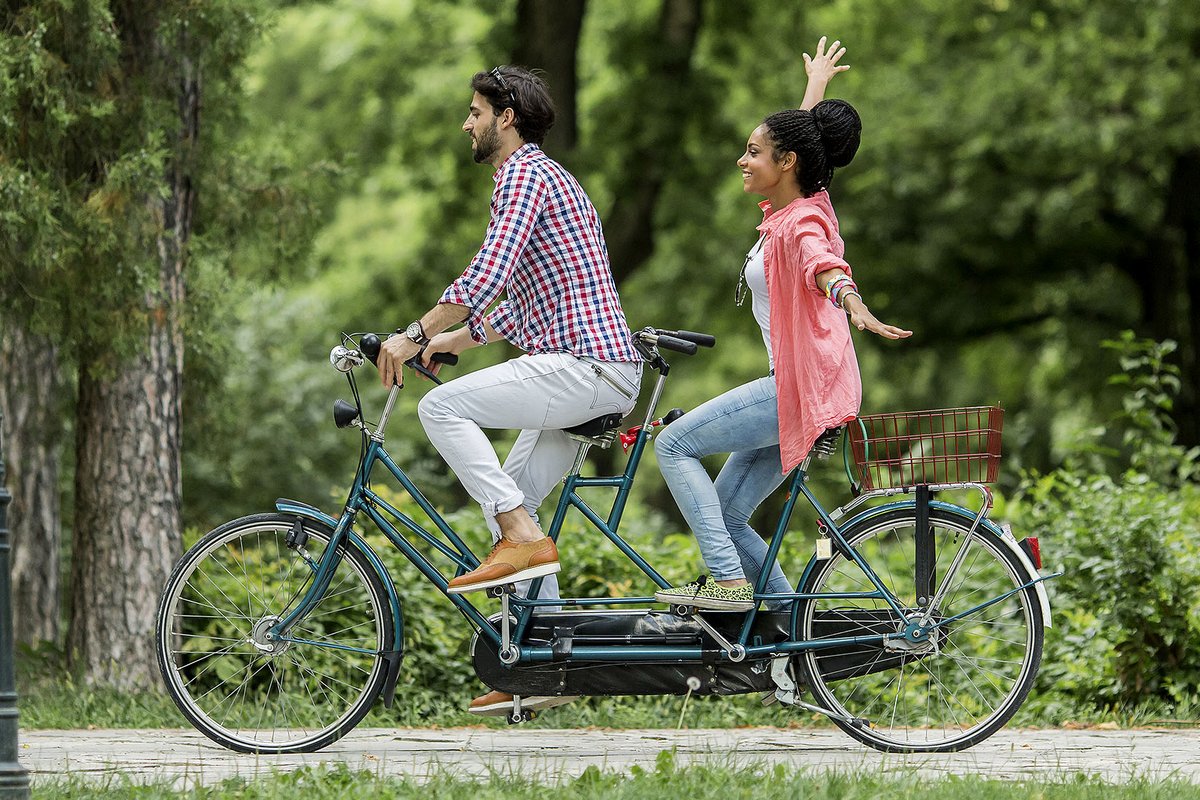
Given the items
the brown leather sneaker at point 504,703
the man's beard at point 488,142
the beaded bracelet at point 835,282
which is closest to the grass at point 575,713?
the brown leather sneaker at point 504,703

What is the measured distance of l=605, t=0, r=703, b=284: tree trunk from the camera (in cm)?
1573

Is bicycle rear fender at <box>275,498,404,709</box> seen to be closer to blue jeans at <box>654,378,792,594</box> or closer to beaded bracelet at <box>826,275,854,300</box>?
blue jeans at <box>654,378,792,594</box>

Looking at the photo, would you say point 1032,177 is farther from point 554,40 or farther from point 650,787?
point 650,787

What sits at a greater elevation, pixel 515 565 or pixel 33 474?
pixel 33 474

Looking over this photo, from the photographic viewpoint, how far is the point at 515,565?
193 inches

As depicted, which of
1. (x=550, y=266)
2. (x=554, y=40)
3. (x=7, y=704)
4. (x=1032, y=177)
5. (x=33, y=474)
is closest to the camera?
(x=7, y=704)

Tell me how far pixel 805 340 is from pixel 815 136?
0.73 metres

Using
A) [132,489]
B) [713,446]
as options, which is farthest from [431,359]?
[132,489]

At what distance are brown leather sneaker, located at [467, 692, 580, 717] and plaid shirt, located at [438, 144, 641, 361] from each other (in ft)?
3.98

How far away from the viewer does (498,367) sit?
491 cm

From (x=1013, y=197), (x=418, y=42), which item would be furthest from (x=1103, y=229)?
(x=418, y=42)

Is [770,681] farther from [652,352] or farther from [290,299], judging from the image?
[290,299]

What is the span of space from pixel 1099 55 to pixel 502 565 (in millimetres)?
12220

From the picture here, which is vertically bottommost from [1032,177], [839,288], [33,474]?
[33,474]
